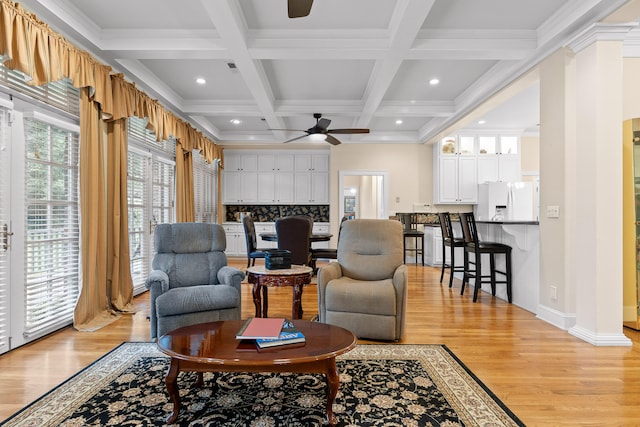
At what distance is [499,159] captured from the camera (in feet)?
26.4

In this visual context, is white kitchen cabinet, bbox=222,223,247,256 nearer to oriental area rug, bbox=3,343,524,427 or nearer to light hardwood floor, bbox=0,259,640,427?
light hardwood floor, bbox=0,259,640,427

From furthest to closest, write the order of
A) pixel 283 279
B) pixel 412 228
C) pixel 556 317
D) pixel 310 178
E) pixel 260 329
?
1. pixel 310 178
2. pixel 412 228
3. pixel 556 317
4. pixel 283 279
5. pixel 260 329

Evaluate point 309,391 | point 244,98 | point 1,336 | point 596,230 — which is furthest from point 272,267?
point 244,98

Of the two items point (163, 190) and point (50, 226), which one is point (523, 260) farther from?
point (163, 190)

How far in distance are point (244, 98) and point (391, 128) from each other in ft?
11.1

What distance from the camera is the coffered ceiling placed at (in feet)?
10.8

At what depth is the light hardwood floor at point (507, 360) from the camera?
206cm

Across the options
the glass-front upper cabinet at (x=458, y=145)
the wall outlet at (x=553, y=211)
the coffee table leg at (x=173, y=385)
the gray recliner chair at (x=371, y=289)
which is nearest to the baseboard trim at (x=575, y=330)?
the wall outlet at (x=553, y=211)

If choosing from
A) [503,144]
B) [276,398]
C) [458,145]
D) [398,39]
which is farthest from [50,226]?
[503,144]

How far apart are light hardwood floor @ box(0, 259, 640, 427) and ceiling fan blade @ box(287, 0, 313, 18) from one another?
2504 millimetres

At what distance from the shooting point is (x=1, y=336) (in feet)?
9.21

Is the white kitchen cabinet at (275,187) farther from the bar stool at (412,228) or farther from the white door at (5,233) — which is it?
the white door at (5,233)

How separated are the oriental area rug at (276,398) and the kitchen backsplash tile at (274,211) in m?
6.58

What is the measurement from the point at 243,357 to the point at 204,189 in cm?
667
